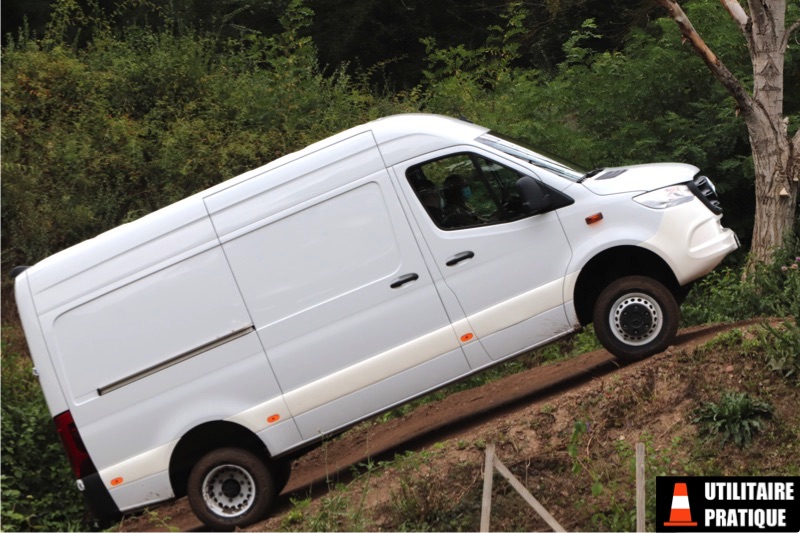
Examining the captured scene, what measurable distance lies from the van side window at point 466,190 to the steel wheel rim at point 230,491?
8.52ft

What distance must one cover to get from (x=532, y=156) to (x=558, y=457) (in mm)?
2568

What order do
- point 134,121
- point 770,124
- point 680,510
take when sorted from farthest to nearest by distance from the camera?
point 134,121
point 770,124
point 680,510

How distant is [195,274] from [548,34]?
14.6m

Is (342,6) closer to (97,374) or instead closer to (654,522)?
(97,374)

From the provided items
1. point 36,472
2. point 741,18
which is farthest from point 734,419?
point 36,472

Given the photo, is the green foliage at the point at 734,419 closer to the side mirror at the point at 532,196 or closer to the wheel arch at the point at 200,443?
the side mirror at the point at 532,196

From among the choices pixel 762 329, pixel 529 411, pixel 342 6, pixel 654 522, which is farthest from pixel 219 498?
pixel 342 6

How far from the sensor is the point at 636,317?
867cm

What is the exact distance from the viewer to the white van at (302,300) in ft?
27.5

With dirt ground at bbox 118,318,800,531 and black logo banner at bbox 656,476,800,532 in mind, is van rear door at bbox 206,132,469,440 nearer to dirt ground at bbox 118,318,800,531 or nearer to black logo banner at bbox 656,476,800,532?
dirt ground at bbox 118,318,800,531

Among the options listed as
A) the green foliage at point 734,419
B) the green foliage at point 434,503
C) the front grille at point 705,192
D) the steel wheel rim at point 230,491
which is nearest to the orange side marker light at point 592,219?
the front grille at point 705,192

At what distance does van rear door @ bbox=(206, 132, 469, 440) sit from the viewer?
8.40 m

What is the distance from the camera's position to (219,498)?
8.56 meters

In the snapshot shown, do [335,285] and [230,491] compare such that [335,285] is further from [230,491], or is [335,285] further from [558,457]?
[558,457]
